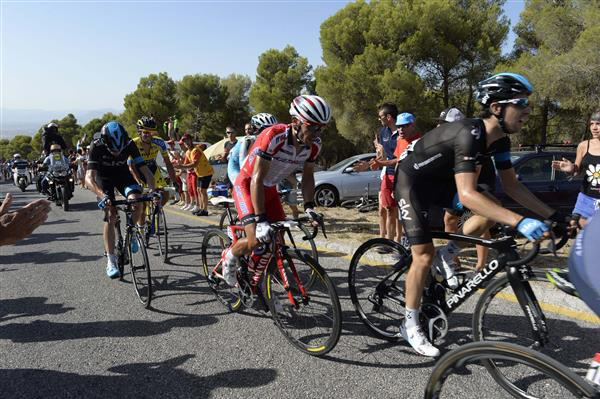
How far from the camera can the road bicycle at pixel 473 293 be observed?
2279 mm

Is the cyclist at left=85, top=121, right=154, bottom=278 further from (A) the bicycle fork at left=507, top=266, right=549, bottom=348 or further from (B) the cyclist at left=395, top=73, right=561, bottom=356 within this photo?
(A) the bicycle fork at left=507, top=266, right=549, bottom=348

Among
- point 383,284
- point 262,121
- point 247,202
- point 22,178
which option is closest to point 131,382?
point 247,202

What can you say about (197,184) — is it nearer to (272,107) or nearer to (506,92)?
(506,92)

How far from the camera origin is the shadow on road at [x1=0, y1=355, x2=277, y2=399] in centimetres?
261

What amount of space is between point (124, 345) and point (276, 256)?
1.49 meters

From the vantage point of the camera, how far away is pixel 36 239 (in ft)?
26.3

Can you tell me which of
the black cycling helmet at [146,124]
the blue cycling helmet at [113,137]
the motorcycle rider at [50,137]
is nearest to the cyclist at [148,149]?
the black cycling helmet at [146,124]

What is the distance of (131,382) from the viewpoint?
9.01 feet

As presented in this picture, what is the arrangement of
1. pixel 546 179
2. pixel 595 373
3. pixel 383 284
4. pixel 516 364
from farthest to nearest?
pixel 546 179, pixel 383 284, pixel 516 364, pixel 595 373

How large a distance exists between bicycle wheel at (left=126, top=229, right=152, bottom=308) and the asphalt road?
0.43 feet

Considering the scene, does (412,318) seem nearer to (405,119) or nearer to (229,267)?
(229,267)

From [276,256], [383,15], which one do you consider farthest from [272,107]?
[276,256]

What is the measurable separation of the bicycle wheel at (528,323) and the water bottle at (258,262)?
1661 millimetres

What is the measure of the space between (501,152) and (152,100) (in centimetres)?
4811
